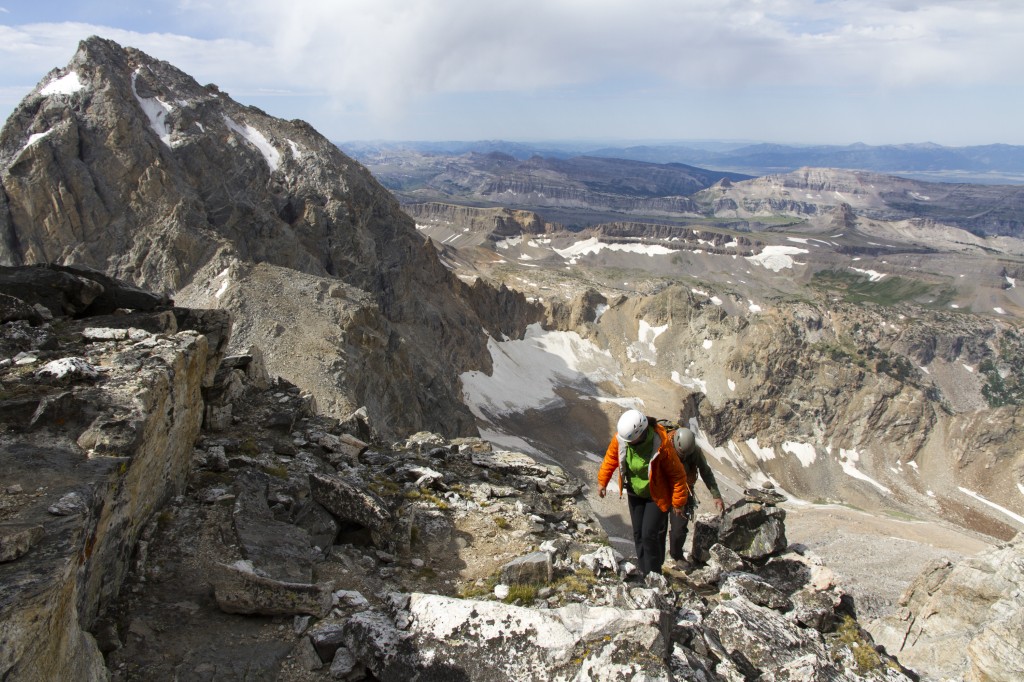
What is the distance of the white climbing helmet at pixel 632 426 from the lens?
36.4 feet

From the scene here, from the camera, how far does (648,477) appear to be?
37.9 ft

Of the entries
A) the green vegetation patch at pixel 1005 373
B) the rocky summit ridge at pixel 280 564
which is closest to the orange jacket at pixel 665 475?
the rocky summit ridge at pixel 280 564

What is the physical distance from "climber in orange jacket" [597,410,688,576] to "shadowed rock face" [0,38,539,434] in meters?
28.4

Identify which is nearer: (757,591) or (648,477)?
(648,477)

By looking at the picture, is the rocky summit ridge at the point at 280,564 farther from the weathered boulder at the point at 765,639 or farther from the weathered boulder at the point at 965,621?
the weathered boulder at the point at 965,621

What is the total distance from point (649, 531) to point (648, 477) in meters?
1.20

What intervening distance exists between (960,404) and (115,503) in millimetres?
191548

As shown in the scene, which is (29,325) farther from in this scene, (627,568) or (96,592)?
(627,568)

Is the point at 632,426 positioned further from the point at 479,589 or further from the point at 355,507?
the point at 355,507

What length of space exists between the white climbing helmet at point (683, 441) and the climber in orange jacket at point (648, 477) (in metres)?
0.31

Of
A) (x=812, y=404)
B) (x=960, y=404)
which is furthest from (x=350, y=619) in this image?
(x=960, y=404)

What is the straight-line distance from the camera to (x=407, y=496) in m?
14.6

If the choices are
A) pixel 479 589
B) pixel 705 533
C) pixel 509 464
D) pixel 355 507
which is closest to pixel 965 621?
pixel 705 533

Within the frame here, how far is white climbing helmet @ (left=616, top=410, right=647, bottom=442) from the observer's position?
1111 cm
